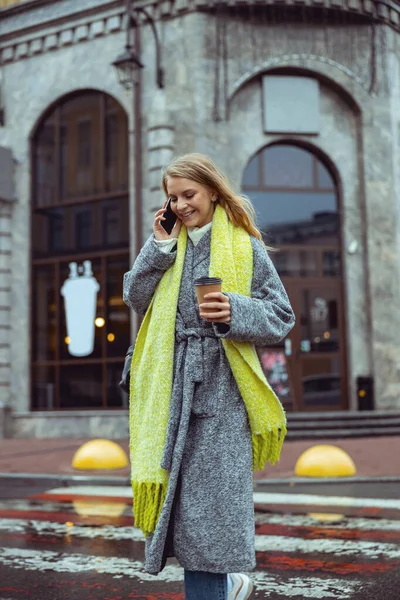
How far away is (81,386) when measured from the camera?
52.0 ft

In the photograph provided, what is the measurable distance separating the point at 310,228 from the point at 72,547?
37.9 ft

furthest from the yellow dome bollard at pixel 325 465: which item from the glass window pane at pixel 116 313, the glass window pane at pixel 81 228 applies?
the glass window pane at pixel 81 228

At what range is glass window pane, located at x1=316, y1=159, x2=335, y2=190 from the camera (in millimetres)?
15984

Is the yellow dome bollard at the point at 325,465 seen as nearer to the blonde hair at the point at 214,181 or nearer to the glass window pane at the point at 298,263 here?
the blonde hair at the point at 214,181

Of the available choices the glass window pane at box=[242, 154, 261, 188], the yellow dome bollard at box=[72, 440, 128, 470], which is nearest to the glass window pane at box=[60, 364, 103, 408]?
the glass window pane at box=[242, 154, 261, 188]

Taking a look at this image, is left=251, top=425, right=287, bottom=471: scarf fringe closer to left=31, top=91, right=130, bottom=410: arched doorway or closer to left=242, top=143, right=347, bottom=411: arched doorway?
left=242, top=143, right=347, bottom=411: arched doorway

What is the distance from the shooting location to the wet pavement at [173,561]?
4078mm

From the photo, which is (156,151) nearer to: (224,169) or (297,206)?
(224,169)

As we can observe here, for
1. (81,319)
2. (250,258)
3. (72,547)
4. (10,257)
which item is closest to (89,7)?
(10,257)

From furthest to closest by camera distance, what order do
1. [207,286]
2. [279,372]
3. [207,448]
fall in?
[279,372]
[207,448]
[207,286]

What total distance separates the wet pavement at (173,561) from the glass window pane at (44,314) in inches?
339

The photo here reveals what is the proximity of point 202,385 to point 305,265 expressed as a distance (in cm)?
1320

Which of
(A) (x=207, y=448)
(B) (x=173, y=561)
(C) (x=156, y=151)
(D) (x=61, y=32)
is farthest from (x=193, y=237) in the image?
(D) (x=61, y=32)

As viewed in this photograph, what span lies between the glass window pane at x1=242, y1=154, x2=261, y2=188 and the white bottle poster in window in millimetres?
3797
